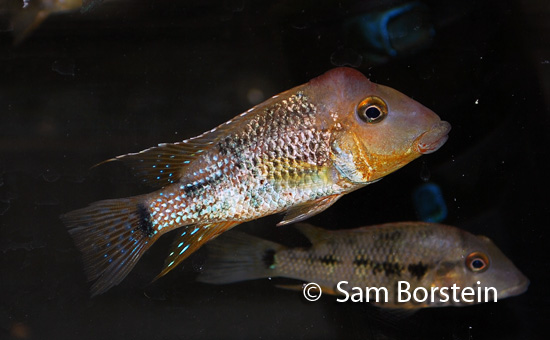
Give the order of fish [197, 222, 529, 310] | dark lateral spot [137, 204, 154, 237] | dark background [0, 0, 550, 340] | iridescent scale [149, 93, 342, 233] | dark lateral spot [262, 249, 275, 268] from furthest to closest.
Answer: dark background [0, 0, 550, 340] < dark lateral spot [262, 249, 275, 268] < fish [197, 222, 529, 310] < dark lateral spot [137, 204, 154, 237] < iridescent scale [149, 93, 342, 233]

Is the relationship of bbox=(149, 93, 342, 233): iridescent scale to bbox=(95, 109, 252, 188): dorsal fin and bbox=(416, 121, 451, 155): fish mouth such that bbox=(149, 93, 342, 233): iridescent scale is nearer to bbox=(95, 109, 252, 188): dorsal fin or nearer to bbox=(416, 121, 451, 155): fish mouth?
bbox=(95, 109, 252, 188): dorsal fin

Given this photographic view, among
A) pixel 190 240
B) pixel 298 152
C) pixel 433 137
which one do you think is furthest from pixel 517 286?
pixel 190 240

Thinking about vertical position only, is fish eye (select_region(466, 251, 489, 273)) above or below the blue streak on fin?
below

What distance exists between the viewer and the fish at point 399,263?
1.66m

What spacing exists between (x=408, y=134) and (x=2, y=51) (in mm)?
1870

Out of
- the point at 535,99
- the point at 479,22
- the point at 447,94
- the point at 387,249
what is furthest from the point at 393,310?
the point at 479,22

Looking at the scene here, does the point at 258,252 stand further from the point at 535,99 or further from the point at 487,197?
the point at 535,99

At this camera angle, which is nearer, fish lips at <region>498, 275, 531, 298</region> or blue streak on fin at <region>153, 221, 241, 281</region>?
blue streak on fin at <region>153, 221, 241, 281</region>

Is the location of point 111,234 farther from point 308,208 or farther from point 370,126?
point 370,126

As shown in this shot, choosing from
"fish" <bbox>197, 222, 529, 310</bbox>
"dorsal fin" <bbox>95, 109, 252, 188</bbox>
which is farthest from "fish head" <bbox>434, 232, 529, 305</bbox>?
"dorsal fin" <bbox>95, 109, 252, 188</bbox>

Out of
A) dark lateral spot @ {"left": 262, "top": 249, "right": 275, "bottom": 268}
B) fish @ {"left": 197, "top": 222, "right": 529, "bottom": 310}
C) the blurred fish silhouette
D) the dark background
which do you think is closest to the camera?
fish @ {"left": 197, "top": 222, "right": 529, "bottom": 310}

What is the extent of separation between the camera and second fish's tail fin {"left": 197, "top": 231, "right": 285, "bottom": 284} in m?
1.79

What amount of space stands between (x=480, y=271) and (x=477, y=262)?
3cm

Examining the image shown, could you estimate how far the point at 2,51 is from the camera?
2105mm
